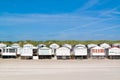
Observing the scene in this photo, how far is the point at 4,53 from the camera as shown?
54438mm

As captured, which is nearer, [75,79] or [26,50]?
[75,79]

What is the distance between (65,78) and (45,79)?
1.56 m

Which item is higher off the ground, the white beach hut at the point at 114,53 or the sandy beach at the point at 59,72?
the white beach hut at the point at 114,53

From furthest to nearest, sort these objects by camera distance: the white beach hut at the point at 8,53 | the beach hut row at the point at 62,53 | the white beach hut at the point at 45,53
A: the white beach hut at the point at 8,53
the white beach hut at the point at 45,53
the beach hut row at the point at 62,53

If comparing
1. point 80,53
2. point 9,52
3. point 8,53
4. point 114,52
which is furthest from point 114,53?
point 8,53

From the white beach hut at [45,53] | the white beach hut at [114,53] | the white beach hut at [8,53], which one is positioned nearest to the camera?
the white beach hut at [45,53]

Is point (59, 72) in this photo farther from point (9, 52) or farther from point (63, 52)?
point (9, 52)

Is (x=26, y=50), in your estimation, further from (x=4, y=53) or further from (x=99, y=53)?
(x=99, y=53)

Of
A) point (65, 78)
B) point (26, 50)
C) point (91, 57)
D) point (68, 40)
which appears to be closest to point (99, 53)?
point (91, 57)

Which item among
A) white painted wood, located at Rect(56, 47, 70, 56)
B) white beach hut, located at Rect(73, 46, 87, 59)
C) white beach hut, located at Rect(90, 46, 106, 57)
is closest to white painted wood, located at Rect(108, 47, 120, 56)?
white beach hut, located at Rect(90, 46, 106, 57)

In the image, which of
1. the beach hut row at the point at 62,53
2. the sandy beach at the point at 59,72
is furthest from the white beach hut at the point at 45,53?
the sandy beach at the point at 59,72

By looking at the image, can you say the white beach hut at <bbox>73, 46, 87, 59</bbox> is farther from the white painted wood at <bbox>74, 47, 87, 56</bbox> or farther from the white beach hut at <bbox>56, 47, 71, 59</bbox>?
the white beach hut at <bbox>56, 47, 71, 59</bbox>

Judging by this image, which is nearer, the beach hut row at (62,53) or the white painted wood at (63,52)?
the white painted wood at (63,52)

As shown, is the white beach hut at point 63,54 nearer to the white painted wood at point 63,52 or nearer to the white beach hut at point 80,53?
the white painted wood at point 63,52
